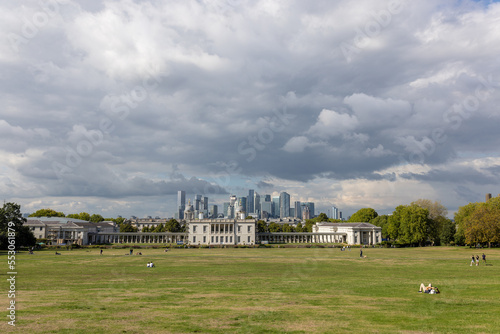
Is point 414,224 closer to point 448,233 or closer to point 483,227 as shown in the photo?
point 448,233

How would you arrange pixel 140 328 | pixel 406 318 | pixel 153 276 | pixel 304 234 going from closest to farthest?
pixel 140 328, pixel 406 318, pixel 153 276, pixel 304 234

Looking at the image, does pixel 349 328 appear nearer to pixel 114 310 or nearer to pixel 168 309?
pixel 168 309

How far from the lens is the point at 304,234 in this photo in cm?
17012

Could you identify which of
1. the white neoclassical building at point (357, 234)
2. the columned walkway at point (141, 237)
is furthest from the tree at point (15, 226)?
the white neoclassical building at point (357, 234)

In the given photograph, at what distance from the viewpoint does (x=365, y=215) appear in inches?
7072

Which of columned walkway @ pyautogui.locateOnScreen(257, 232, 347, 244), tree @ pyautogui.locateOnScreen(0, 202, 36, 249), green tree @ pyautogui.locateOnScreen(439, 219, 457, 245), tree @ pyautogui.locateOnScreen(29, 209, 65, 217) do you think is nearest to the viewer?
tree @ pyautogui.locateOnScreen(0, 202, 36, 249)

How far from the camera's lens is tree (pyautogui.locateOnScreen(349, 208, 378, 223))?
583ft

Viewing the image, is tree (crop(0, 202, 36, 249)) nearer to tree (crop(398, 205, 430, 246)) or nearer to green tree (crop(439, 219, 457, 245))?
tree (crop(398, 205, 430, 246))

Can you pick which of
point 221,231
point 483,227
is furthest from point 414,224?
point 221,231

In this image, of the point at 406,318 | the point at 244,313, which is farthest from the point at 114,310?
the point at 406,318

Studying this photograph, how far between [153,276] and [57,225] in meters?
129

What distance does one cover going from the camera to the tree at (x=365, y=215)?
17775 centimetres

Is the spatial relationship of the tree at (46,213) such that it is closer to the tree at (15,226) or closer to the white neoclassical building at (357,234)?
the tree at (15,226)

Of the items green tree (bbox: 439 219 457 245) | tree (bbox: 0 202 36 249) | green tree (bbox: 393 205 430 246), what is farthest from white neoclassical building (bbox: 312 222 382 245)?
tree (bbox: 0 202 36 249)
